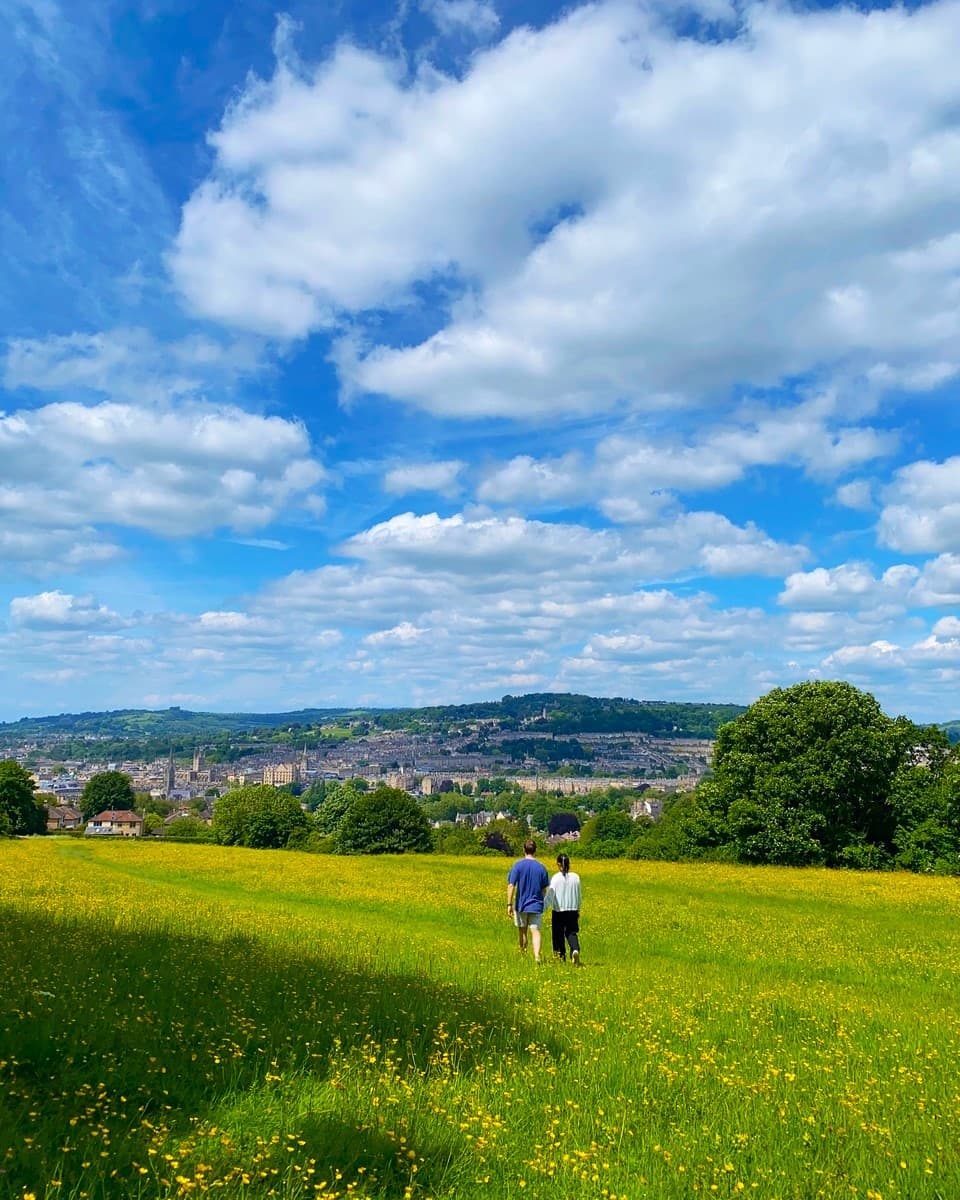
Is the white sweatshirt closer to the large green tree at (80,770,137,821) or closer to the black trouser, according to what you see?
the black trouser

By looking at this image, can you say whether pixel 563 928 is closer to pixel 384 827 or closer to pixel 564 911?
pixel 564 911

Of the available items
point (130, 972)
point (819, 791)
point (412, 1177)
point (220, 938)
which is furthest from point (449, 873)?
point (412, 1177)

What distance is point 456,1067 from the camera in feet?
28.0

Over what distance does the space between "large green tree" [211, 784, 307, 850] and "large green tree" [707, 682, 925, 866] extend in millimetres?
56034

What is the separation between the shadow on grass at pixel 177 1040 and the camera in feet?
19.7

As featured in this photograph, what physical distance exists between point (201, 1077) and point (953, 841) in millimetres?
48816

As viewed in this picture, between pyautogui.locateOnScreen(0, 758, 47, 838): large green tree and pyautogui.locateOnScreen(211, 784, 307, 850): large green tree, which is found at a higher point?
pyautogui.locateOnScreen(0, 758, 47, 838): large green tree

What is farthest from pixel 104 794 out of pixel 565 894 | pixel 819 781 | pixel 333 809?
pixel 565 894

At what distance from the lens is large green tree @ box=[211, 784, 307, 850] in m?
89.7

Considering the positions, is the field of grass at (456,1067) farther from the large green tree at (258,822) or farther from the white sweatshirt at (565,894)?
the large green tree at (258,822)

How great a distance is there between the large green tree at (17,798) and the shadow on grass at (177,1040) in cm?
8563

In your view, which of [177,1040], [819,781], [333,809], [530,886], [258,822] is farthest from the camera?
[333,809]

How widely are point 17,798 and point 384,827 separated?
45.2 m

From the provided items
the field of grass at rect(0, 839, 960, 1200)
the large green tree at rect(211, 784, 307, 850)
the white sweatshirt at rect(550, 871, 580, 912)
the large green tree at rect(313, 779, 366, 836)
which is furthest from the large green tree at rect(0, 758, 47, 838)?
the white sweatshirt at rect(550, 871, 580, 912)
